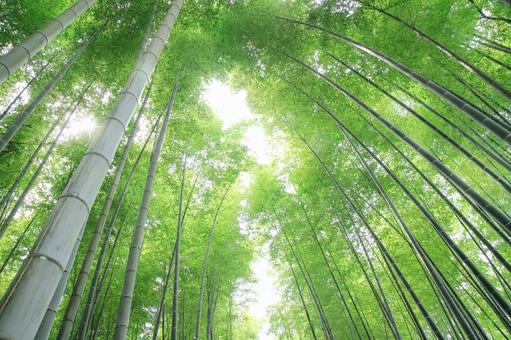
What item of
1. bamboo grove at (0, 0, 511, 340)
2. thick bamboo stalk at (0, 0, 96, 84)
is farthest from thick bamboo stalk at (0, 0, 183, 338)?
thick bamboo stalk at (0, 0, 96, 84)

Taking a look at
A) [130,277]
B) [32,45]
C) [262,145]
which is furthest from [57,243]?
[262,145]

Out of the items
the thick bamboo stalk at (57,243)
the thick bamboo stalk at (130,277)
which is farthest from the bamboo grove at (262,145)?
the thick bamboo stalk at (57,243)

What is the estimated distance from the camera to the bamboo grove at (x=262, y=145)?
3275 millimetres

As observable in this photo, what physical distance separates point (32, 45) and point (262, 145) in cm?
546

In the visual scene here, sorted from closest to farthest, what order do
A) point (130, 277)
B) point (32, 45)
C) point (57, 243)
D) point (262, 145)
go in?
Answer: point (57, 243) < point (130, 277) < point (32, 45) < point (262, 145)

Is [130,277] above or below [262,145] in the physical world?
below

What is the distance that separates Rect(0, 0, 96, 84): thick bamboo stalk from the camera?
2580mm

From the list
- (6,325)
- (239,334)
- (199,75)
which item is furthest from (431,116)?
(239,334)

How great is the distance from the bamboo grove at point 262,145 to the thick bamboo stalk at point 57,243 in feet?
2.39

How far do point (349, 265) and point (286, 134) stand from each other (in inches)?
128

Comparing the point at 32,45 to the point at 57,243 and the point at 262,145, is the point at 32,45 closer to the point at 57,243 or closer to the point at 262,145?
the point at 57,243

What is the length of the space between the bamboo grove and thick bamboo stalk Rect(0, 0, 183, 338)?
730mm

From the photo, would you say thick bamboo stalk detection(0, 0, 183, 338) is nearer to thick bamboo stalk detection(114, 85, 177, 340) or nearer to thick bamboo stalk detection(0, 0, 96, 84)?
thick bamboo stalk detection(114, 85, 177, 340)

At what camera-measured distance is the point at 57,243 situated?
101 cm
